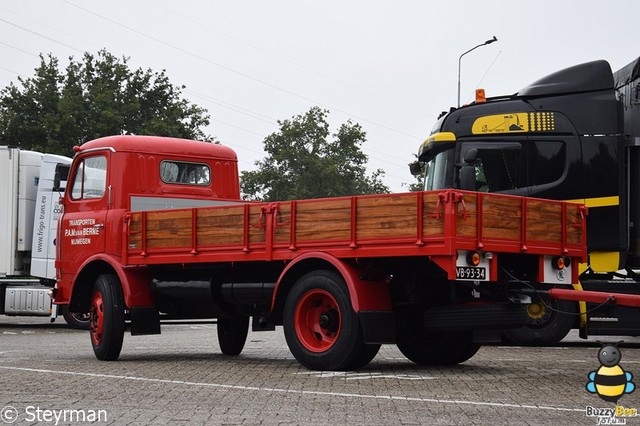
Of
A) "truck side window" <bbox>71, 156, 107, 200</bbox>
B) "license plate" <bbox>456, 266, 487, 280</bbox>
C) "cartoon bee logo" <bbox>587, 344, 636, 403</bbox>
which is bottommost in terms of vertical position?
"cartoon bee logo" <bbox>587, 344, 636, 403</bbox>

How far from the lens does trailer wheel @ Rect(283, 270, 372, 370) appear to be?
1191 cm

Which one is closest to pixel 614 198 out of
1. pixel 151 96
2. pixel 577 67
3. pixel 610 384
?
pixel 577 67

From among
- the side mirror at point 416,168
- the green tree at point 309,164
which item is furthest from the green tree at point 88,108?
the side mirror at point 416,168

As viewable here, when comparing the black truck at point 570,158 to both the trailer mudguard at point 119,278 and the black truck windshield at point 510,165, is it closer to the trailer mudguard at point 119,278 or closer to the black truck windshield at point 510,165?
the black truck windshield at point 510,165

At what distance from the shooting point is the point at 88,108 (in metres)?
57.1

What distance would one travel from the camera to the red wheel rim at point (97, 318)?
1484 centimetres

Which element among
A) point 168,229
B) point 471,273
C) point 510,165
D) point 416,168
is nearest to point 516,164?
point 510,165

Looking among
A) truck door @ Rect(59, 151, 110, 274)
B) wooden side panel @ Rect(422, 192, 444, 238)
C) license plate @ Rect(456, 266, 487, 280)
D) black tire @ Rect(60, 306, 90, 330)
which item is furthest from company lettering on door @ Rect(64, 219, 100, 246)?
black tire @ Rect(60, 306, 90, 330)

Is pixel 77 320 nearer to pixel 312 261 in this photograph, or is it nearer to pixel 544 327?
pixel 544 327

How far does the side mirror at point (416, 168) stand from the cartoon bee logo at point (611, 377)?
933cm

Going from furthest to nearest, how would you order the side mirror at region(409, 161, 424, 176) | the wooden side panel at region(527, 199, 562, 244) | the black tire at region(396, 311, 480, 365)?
A: the side mirror at region(409, 161, 424, 176), the black tire at region(396, 311, 480, 365), the wooden side panel at region(527, 199, 562, 244)

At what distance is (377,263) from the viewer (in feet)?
40.0

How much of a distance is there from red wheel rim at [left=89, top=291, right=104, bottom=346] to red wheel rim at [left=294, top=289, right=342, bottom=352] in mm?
3464

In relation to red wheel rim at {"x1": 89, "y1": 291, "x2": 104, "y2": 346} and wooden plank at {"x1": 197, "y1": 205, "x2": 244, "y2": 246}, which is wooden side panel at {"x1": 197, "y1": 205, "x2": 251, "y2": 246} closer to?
wooden plank at {"x1": 197, "y1": 205, "x2": 244, "y2": 246}
